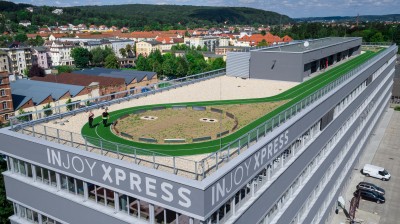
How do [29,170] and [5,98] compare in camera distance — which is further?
[5,98]

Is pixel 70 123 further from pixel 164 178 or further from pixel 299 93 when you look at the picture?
pixel 299 93

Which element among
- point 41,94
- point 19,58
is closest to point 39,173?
point 41,94

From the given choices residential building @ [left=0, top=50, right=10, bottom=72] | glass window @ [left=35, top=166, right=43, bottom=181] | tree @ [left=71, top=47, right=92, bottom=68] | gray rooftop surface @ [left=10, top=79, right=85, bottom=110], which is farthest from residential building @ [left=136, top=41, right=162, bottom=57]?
glass window @ [left=35, top=166, right=43, bottom=181]

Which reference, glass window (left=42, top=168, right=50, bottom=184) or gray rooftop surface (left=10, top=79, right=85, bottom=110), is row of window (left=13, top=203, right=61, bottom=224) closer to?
glass window (left=42, top=168, right=50, bottom=184)

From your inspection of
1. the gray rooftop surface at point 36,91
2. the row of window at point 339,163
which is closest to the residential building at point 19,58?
the gray rooftop surface at point 36,91

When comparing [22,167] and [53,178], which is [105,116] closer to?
[53,178]

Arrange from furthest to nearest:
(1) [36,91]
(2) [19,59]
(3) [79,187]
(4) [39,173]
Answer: (2) [19,59]
(1) [36,91]
(4) [39,173]
(3) [79,187]
